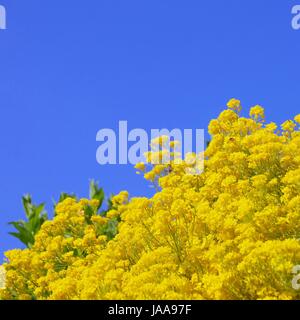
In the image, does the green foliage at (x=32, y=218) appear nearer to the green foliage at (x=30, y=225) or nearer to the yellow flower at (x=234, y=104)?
the green foliage at (x=30, y=225)

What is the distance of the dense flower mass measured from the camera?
20.7 feet

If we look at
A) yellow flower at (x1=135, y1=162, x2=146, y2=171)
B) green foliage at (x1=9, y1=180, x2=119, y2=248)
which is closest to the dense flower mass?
yellow flower at (x1=135, y1=162, x2=146, y2=171)

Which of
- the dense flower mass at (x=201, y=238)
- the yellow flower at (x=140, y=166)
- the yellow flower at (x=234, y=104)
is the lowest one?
the dense flower mass at (x=201, y=238)

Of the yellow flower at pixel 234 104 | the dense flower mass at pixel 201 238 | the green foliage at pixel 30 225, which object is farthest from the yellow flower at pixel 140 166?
the green foliage at pixel 30 225

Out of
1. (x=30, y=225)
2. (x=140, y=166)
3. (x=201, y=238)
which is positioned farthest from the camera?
(x=30, y=225)

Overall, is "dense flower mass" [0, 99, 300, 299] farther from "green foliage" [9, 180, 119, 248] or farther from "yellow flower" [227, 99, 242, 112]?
"green foliage" [9, 180, 119, 248]

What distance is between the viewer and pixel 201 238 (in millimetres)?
7645

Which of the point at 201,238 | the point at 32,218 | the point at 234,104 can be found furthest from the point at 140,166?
the point at 32,218

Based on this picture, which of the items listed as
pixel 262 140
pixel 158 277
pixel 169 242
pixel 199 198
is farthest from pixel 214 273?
pixel 262 140

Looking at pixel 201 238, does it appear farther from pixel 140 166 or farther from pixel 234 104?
pixel 234 104

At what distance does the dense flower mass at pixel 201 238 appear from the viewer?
248 inches

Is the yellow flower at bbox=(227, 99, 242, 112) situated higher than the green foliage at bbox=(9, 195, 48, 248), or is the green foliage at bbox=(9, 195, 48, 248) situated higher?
the yellow flower at bbox=(227, 99, 242, 112)

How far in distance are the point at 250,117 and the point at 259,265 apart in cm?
442

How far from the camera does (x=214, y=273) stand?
681 centimetres
